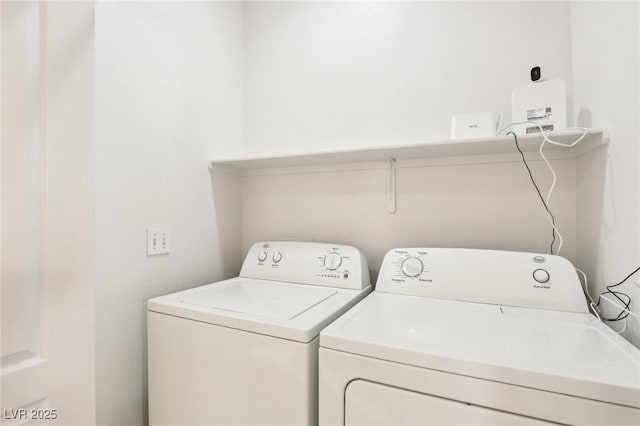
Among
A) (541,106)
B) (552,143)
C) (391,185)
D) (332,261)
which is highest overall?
(541,106)

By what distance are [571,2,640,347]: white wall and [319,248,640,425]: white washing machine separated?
0.45 feet

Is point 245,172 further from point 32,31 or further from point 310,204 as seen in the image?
point 32,31

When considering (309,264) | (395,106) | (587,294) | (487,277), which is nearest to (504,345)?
(487,277)

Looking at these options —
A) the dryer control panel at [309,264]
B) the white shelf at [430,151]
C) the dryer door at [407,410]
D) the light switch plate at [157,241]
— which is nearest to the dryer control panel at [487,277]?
the dryer control panel at [309,264]

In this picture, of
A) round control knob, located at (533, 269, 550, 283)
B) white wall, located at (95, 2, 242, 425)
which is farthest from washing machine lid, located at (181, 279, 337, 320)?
round control knob, located at (533, 269, 550, 283)

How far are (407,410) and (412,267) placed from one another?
62 cm

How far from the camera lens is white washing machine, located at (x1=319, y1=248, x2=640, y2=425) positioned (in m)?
0.59

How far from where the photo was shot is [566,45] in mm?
1232

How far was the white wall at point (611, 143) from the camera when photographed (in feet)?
2.72

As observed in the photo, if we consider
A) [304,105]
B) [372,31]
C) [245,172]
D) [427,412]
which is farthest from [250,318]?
[372,31]

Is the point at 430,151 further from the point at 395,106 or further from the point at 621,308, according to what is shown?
the point at 621,308

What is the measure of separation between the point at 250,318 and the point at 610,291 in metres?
1.17

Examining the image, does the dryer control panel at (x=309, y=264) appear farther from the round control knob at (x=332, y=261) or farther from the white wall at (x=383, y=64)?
the white wall at (x=383, y=64)

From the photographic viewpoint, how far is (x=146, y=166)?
1249 millimetres
